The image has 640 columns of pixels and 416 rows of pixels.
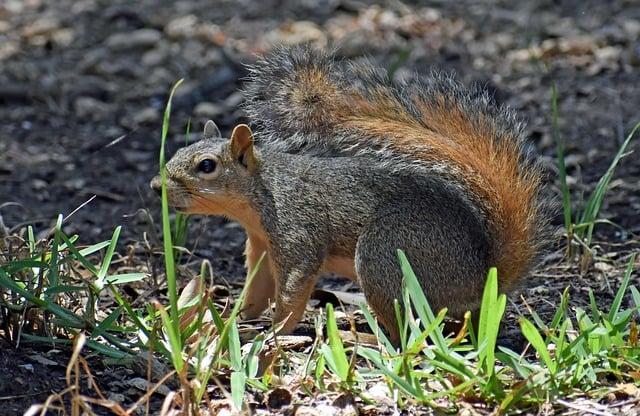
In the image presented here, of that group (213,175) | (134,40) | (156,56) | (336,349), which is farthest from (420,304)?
(134,40)

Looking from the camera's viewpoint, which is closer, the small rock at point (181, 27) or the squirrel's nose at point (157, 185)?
the squirrel's nose at point (157, 185)

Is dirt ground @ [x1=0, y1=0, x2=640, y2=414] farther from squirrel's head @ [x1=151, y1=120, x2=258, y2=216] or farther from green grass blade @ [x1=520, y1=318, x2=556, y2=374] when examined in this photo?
green grass blade @ [x1=520, y1=318, x2=556, y2=374]

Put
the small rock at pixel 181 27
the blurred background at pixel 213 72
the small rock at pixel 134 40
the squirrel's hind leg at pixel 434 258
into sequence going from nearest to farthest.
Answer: the squirrel's hind leg at pixel 434 258 < the blurred background at pixel 213 72 < the small rock at pixel 134 40 < the small rock at pixel 181 27

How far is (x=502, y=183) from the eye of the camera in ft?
12.4

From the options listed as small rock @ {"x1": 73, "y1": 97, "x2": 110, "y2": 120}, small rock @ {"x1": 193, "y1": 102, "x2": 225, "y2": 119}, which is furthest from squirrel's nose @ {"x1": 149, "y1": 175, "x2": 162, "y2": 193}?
small rock @ {"x1": 73, "y1": 97, "x2": 110, "y2": 120}

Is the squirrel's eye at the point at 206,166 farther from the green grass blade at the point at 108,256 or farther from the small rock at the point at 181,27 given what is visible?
the small rock at the point at 181,27

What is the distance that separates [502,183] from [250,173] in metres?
0.95

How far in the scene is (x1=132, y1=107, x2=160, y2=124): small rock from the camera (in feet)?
22.5

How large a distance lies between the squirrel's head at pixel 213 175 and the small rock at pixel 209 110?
2752mm

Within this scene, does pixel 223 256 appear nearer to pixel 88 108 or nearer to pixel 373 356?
pixel 373 356

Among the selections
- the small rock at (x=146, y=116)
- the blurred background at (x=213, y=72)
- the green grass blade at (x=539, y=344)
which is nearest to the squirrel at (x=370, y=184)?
the green grass blade at (x=539, y=344)

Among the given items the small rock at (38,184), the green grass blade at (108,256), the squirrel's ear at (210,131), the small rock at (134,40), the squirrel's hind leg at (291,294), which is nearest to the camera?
the green grass blade at (108,256)

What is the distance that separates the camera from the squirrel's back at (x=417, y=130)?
3.78m

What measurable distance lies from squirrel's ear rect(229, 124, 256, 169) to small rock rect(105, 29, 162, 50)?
4.27 meters
